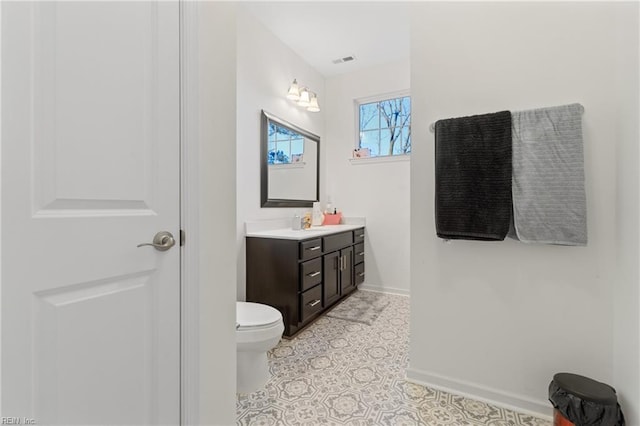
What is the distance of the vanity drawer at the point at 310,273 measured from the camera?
239 centimetres

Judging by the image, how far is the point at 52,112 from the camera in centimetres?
78

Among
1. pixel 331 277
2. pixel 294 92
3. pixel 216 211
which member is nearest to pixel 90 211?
pixel 216 211

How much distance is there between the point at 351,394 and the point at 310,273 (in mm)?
1010

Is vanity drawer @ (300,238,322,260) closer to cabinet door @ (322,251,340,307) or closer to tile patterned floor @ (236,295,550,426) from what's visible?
cabinet door @ (322,251,340,307)

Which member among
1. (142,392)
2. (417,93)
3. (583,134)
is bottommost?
(142,392)

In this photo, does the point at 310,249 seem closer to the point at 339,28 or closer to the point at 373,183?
the point at 373,183

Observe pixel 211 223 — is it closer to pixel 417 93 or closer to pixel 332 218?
pixel 417 93

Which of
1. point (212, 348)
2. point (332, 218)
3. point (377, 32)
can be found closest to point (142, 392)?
point (212, 348)

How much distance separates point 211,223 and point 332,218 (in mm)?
2592

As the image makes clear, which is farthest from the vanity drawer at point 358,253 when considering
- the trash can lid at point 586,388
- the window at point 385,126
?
the trash can lid at point 586,388

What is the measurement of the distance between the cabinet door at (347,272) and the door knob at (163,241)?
221 centimetres

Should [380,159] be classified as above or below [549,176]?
above

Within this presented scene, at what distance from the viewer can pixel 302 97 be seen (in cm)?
319

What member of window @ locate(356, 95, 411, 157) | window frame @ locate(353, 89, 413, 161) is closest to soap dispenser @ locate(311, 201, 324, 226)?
window frame @ locate(353, 89, 413, 161)
